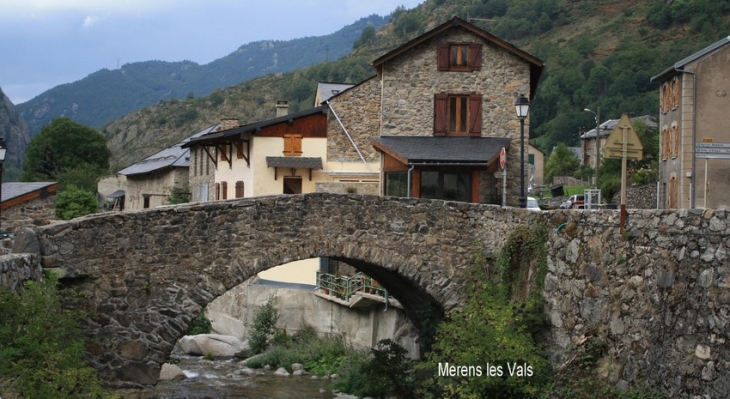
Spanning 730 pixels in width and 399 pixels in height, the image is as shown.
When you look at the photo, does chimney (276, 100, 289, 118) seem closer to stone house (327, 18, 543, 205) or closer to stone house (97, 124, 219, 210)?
stone house (97, 124, 219, 210)

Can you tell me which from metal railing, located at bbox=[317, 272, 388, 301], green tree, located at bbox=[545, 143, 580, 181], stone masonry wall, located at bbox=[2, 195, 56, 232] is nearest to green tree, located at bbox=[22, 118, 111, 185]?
green tree, located at bbox=[545, 143, 580, 181]

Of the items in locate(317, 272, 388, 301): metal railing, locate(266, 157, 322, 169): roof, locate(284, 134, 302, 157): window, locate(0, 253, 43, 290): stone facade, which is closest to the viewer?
locate(0, 253, 43, 290): stone facade

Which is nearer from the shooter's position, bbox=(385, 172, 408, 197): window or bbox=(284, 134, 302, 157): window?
bbox=(385, 172, 408, 197): window

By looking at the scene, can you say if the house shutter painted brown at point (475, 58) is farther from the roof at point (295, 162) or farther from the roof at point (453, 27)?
Result: the roof at point (295, 162)

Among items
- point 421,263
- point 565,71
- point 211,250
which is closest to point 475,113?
point 421,263

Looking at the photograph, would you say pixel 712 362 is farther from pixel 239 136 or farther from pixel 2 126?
pixel 2 126

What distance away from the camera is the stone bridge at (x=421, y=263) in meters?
11.6

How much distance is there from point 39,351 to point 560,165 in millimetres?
57826

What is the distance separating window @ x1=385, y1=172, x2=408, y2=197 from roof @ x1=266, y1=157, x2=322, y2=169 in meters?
3.95

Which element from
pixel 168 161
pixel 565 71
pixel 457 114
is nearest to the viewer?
pixel 457 114

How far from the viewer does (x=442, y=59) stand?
27.9m

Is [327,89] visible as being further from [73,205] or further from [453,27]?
[73,205]

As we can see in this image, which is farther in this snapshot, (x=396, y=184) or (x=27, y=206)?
(x=396, y=184)

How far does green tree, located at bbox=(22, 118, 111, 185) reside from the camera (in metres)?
65.0
